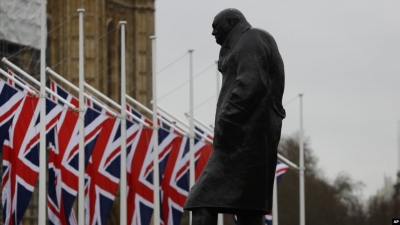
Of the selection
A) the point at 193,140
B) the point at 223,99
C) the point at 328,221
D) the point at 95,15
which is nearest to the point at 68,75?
the point at 95,15

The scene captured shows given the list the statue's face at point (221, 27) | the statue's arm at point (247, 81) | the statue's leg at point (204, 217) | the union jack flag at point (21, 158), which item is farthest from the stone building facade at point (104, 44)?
the statue's leg at point (204, 217)

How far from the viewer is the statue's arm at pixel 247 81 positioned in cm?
1144

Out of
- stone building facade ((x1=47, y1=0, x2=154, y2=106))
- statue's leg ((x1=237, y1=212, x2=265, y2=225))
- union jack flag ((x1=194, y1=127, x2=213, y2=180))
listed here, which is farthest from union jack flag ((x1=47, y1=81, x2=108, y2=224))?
stone building facade ((x1=47, y1=0, x2=154, y2=106))

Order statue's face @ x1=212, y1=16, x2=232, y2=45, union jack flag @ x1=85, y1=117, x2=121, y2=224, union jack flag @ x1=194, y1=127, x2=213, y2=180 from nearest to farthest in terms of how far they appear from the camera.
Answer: statue's face @ x1=212, y1=16, x2=232, y2=45 < union jack flag @ x1=85, y1=117, x2=121, y2=224 < union jack flag @ x1=194, y1=127, x2=213, y2=180

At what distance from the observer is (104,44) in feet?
233

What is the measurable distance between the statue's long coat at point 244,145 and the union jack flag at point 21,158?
20950mm

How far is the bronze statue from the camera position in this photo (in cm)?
1144

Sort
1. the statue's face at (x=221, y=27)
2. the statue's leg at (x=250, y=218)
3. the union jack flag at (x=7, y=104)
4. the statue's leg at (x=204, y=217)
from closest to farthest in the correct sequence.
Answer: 1. the statue's leg at (x=204, y=217)
2. the statue's leg at (x=250, y=218)
3. the statue's face at (x=221, y=27)
4. the union jack flag at (x=7, y=104)

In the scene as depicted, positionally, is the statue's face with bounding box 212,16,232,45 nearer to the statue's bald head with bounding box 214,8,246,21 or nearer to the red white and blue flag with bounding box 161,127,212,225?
the statue's bald head with bounding box 214,8,246,21

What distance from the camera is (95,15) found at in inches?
2739

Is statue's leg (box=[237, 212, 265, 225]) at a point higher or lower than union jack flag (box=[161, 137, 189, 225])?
lower

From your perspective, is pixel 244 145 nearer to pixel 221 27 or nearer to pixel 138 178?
pixel 221 27

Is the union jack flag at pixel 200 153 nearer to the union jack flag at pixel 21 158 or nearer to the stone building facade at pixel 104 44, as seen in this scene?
the union jack flag at pixel 21 158

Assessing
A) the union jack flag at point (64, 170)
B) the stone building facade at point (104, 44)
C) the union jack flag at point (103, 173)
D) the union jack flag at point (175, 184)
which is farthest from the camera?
the stone building facade at point (104, 44)
